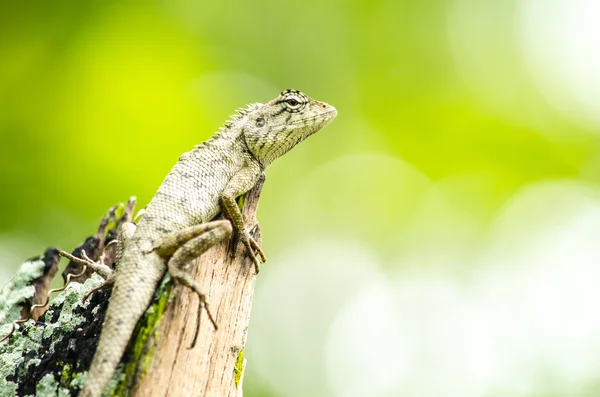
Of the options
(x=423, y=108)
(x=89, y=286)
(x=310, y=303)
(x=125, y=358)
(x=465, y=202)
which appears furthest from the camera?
(x=310, y=303)

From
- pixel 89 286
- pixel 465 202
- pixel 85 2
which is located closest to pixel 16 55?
pixel 85 2

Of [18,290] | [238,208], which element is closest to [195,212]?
[238,208]

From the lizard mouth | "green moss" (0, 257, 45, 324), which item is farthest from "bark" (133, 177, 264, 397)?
"green moss" (0, 257, 45, 324)

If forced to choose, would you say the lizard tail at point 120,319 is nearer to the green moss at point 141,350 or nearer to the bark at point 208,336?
the green moss at point 141,350

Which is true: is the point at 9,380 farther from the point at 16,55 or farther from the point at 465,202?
the point at 465,202

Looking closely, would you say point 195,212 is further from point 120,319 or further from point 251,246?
point 120,319

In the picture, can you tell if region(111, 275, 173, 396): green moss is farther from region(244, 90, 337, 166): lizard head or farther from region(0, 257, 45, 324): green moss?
region(244, 90, 337, 166): lizard head
